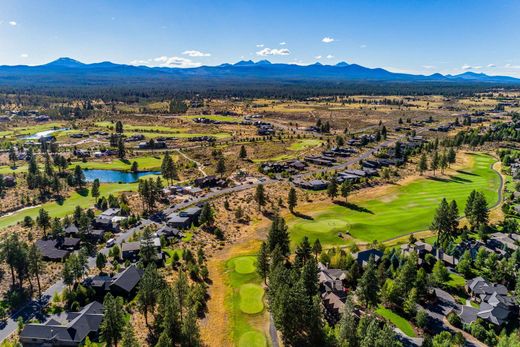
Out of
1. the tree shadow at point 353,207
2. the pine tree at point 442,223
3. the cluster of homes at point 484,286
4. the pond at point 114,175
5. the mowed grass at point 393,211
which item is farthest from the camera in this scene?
the pond at point 114,175

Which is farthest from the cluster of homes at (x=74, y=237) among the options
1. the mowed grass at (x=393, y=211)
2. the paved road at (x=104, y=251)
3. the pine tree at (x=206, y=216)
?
the mowed grass at (x=393, y=211)

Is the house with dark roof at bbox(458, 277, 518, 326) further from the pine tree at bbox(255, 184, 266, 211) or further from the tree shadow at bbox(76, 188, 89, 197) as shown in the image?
the tree shadow at bbox(76, 188, 89, 197)

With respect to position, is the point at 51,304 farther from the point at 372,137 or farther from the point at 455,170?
the point at 372,137

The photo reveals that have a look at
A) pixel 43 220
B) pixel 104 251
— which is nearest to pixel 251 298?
pixel 104 251

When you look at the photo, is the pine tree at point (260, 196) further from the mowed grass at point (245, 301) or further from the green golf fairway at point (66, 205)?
the green golf fairway at point (66, 205)

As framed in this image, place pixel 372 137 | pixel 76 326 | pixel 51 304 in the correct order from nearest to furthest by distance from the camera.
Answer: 1. pixel 76 326
2. pixel 51 304
3. pixel 372 137

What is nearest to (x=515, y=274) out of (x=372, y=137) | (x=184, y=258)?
(x=184, y=258)
